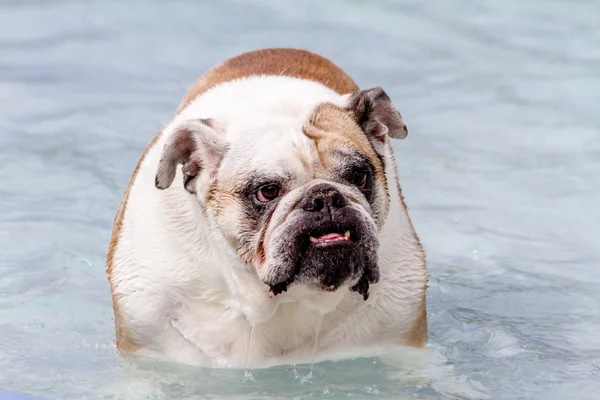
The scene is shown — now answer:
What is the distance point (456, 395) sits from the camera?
496cm

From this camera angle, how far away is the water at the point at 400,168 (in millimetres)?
5184

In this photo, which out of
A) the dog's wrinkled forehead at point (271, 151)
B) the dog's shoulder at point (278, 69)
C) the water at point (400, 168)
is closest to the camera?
the dog's wrinkled forehead at point (271, 151)

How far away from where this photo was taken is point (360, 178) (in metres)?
4.67

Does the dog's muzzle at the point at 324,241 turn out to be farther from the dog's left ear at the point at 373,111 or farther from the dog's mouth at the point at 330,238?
the dog's left ear at the point at 373,111

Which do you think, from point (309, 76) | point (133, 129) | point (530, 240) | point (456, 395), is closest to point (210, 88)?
point (309, 76)

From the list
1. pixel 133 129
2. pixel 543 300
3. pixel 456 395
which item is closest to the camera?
pixel 456 395

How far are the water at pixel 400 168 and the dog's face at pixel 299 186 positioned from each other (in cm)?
72

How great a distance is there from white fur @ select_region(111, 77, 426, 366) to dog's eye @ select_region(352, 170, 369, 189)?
0.37 meters

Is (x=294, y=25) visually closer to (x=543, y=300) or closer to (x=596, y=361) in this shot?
(x=543, y=300)

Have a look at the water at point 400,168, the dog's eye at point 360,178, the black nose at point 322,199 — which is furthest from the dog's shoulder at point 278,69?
the black nose at point 322,199

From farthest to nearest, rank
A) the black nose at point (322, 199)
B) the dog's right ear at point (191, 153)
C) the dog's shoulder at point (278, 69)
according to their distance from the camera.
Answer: the dog's shoulder at point (278, 69) < the dog's right ear at point (191, 153) < the black nose at point (322, 199)

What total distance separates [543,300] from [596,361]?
0.92 m

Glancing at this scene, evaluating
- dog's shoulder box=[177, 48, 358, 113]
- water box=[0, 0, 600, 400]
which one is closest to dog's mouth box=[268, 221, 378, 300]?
water box=[0, 0, 600, 400]

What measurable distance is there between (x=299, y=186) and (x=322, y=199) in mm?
193
